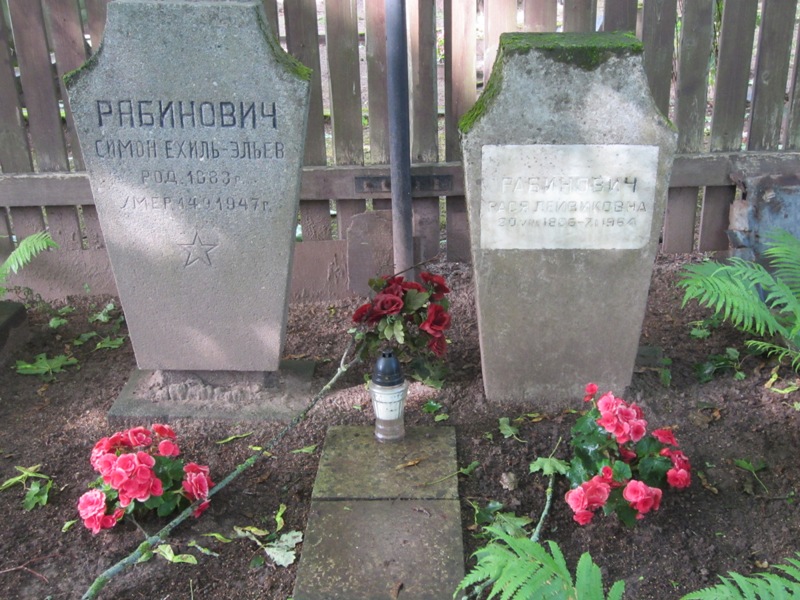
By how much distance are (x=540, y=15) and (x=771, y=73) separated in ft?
4.36

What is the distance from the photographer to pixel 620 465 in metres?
2.66

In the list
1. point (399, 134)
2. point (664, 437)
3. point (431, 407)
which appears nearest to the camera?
point (664, 437)

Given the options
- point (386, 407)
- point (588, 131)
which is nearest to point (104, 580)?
point (386, 407)

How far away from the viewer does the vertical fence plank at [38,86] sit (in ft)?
13.5

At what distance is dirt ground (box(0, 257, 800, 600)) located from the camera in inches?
100

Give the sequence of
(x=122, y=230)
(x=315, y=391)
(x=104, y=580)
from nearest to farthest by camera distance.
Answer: (x=104, y=580)
(x=122, y=230)
(x=315, y=391)

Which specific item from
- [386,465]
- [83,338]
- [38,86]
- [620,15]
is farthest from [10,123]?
[620,15]

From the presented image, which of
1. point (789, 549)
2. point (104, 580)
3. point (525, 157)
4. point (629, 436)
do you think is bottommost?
point (789, 549)

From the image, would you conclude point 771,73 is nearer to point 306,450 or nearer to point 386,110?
point 386,110

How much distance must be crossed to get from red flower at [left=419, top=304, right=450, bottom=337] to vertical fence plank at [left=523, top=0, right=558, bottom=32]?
173 centimetres

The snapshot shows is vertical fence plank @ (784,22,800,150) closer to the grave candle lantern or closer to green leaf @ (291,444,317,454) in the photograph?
the grave candle lantern

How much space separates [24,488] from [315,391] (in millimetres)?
1238

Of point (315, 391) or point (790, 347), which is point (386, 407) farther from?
point (790, 347)

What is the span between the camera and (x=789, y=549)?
2613mm
